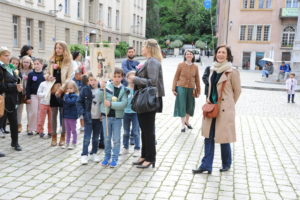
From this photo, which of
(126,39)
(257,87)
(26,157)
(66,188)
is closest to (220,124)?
(66,188)

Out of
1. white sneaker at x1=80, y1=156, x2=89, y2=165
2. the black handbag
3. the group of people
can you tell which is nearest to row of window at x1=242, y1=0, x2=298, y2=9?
the group of people

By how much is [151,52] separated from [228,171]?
2.27m

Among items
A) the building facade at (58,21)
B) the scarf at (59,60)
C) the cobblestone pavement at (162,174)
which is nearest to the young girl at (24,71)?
the cobblestone pavement at (162,174)

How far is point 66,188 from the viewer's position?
4.61m

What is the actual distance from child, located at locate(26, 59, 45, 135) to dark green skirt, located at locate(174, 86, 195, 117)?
319cm

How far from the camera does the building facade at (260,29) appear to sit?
45750 millimetres

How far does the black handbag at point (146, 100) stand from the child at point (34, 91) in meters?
3.10

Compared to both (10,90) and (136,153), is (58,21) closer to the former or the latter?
(10,90)

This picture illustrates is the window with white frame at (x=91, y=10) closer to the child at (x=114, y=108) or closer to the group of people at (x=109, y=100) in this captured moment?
the group of people at (x=109, y=100)

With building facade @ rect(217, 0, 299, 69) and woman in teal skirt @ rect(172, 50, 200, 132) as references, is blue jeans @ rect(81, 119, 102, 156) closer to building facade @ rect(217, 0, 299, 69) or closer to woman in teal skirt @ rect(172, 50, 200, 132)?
woman in teal skirt @ rect(172, 50, 200, 132)

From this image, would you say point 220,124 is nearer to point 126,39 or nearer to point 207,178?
point 207,178

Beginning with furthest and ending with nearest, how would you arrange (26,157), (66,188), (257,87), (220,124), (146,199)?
(257,87) < (26,157) < (220,124) < (66,188) < (146,199)

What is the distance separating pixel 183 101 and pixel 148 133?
303cm

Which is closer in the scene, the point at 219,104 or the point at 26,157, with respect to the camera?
the point at 219,104
